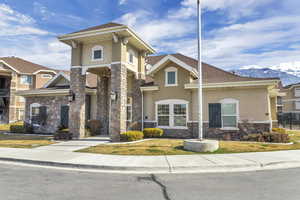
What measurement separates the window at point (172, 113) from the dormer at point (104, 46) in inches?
150

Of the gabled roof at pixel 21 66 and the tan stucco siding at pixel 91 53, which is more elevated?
the gabled roof at pixel 21 66

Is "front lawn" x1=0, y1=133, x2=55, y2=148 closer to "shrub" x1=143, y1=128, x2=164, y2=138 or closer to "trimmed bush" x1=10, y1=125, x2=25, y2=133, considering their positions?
"trimmed bush" x1=10, y1=125, x2=25, y2=133

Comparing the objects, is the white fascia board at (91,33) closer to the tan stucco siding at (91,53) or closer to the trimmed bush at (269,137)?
the tan stucco siding at (91,53)

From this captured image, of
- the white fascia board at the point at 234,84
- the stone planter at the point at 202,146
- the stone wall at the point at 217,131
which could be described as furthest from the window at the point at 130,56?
the stone planter at the point at 202,146

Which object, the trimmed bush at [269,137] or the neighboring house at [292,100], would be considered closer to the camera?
the trimmed bush at [269,137]

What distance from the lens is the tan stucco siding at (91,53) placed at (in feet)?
47.4

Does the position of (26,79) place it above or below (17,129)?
above

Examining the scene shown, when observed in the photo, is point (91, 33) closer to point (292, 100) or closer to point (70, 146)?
point (70, 146)

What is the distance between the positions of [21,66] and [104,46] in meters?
26.6

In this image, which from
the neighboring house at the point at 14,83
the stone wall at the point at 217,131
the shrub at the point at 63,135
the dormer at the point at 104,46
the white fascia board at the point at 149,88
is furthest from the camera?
the neighboring house at the point at 14,83

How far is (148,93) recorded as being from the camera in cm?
1647

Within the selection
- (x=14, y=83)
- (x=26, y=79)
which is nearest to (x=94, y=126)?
(x=14, y=83)

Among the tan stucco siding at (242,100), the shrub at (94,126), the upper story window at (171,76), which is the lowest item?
the shrub at (94,126)

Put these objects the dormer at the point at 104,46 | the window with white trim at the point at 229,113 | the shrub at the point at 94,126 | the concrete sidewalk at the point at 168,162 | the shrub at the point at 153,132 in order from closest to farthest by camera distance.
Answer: the concrete sidewalk at the point at 168,162, the dormer at the point at 104,46, the window with white trim at the point at 229,113, the shrub at the point at 153,132, the shrub at the point at 94,126
